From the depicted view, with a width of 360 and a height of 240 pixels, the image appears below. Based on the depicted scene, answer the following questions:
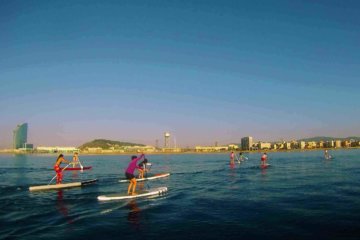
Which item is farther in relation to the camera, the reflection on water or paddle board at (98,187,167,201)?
paddle board at (98,187,167,201)

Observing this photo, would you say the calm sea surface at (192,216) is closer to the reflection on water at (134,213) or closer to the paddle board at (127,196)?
the reflection on water at (134,213)

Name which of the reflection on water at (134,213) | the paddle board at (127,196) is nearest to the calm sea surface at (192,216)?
the reflection on water at (134,213)

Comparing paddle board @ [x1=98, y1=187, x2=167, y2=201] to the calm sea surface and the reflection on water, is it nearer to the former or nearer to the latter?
the calm sea surface

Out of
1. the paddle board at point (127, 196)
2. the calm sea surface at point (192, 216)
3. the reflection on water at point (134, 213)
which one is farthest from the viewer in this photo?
the paddle board at point (127, 196)

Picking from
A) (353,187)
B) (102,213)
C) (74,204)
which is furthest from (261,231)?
(353,187)

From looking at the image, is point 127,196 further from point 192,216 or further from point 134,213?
point 192,216

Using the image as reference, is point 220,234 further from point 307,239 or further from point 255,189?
point 255,189

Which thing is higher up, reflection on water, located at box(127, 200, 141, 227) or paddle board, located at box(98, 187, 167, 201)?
paddle board, located at box(98, 187, 167, 201)

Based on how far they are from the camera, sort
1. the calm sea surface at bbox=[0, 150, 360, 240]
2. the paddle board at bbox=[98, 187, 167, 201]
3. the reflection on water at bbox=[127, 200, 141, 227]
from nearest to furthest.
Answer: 1. the calm sea surface at bbox=[0, 150, 360, 240]
2. the reflection on water at bbox=[127, 200, 141, 227]
3. the paddle board at bbox=[98, 187, 167, 201]

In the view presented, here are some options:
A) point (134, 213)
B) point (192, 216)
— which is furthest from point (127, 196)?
point (192, 216)

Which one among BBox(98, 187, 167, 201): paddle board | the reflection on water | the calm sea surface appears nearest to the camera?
the calm sea surface

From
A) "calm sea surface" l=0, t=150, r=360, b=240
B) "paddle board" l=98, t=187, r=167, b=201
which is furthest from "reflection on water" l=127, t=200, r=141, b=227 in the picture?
"paddle board" l=98, t=187, r=167, b=201

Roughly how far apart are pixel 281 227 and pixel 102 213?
29.6ft

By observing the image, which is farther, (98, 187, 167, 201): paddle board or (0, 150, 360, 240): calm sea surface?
(98, 187, 167, 201): paddle board
